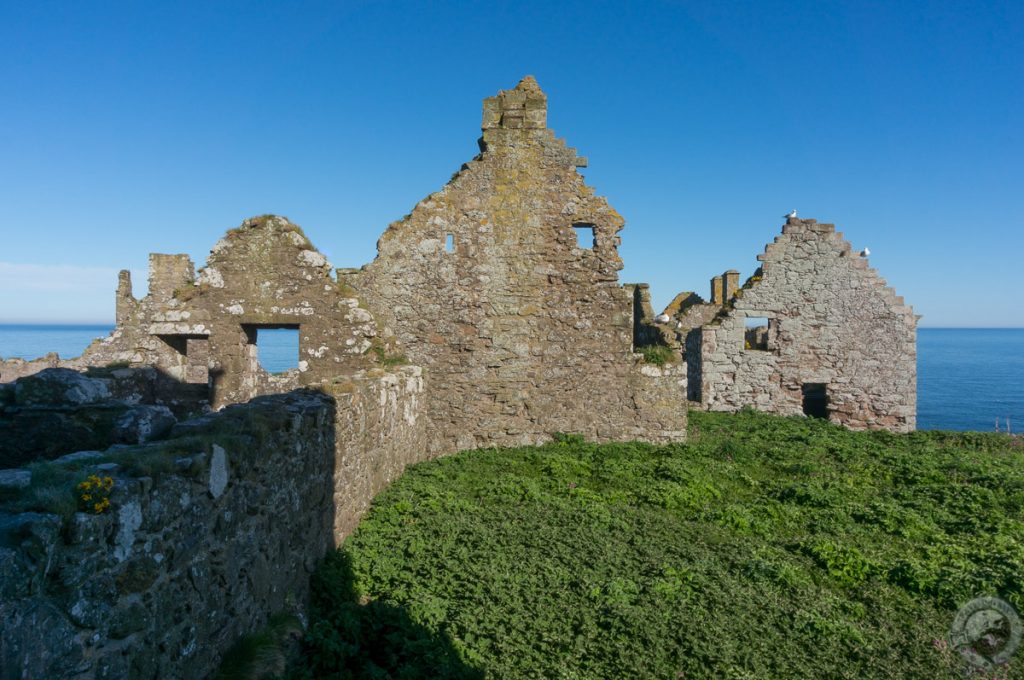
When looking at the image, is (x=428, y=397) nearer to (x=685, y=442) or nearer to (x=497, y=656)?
→ (x=685, y=442)

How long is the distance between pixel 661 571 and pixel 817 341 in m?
14.7

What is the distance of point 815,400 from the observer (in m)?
20.0

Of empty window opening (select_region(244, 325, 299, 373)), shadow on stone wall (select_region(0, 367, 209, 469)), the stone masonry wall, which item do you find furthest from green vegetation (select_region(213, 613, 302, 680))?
empty window opening (select_region(244, 325, 299, 373))

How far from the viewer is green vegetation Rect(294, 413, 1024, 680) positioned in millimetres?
4977

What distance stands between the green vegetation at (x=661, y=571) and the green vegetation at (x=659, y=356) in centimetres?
231

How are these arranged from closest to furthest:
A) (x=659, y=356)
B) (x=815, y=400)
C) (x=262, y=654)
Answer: (x=262, y=654), (x=659, y=356), (x=815, y=400)

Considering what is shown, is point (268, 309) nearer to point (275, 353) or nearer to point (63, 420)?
point (63, 420)

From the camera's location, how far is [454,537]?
7.02m

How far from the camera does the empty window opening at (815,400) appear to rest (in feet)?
63.2

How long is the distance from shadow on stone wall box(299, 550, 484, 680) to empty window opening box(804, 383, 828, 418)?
17.2 m

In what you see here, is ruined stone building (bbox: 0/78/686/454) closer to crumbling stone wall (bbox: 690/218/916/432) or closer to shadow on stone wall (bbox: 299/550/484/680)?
shadow on stone wall (bbox: 299/550/484/680)

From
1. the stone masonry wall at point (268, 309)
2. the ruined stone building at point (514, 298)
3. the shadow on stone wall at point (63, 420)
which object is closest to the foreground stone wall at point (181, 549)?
the shadow on stone wall at point (63, 420)

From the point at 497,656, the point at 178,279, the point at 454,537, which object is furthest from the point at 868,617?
the point at 178,279

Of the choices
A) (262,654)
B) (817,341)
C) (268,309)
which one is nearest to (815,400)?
(817,341)
